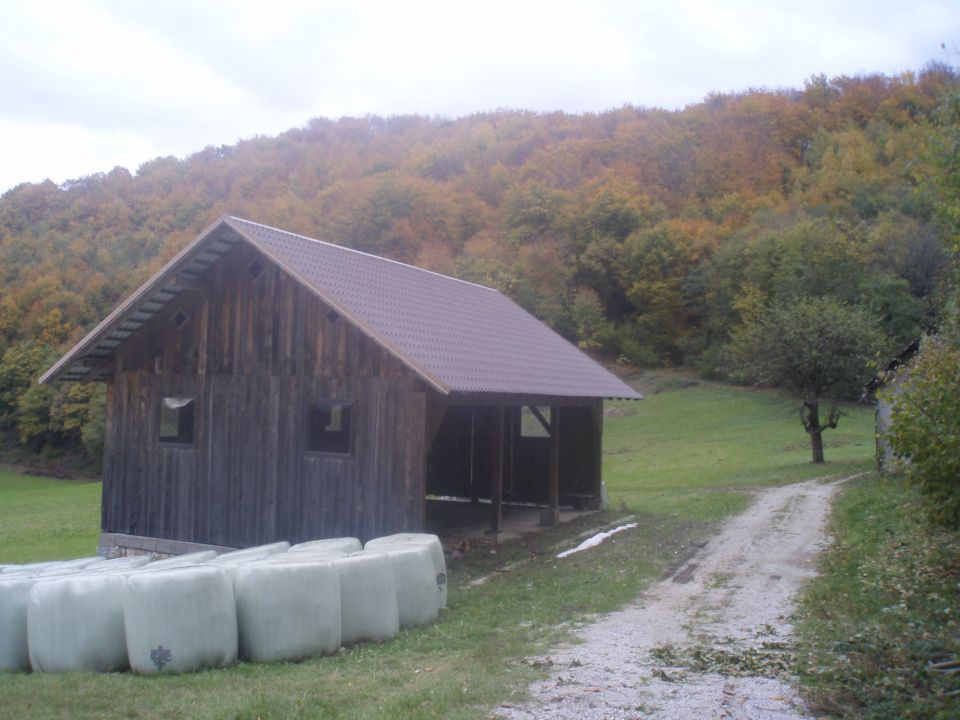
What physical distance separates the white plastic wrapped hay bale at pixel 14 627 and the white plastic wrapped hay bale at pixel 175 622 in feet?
3.67

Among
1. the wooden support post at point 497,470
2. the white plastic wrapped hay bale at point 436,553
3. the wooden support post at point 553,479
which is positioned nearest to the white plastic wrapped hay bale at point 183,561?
the white plastic wrapped hay bale at point 436,553

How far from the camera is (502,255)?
2437 inches

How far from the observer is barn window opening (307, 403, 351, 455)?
13.1 metres

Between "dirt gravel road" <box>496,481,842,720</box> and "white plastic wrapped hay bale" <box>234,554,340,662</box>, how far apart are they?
6.56ft

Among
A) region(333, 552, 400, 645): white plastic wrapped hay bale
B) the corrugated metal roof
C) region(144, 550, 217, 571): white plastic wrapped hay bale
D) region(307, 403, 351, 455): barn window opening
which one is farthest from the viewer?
region(307, 403, 351, 455): barn window opening

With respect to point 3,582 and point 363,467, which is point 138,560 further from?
point 363,467

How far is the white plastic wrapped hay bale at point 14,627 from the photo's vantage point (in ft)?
24.4

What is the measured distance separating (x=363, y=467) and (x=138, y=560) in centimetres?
350

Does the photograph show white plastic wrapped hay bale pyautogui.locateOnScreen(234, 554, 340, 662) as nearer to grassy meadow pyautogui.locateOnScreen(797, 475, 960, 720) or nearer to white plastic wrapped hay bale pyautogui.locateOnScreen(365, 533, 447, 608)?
white plastic wrapped hay bale pyautogui.locateOnScreen(365, 533, 447, 608)

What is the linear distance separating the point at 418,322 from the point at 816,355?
56.9 feet

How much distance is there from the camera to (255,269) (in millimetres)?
13719

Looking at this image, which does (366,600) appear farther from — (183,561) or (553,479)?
(553,479)

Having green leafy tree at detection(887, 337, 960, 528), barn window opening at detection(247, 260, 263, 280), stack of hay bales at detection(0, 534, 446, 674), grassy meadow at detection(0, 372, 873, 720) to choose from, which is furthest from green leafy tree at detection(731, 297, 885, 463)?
stack of hay bales at detection(0, 534, 446, 674)

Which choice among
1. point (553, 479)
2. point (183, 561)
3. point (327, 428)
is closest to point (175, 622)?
point (183, 561)
